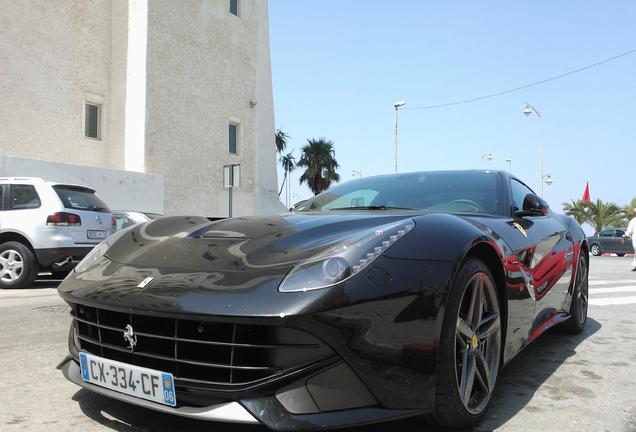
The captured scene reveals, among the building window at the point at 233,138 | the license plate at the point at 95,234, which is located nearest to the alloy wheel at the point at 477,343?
the license plate at the point at 95,234

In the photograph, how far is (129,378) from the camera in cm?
206

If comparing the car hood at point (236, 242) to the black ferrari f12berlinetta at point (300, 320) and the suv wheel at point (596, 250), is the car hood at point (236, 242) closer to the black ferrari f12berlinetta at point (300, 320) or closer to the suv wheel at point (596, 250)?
the black ferrari f12berlinetta at point (300, 320)

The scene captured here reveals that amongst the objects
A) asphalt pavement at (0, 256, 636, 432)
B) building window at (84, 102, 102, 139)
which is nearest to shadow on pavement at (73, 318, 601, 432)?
asphalt pavement at (0, 256, 636, 432)

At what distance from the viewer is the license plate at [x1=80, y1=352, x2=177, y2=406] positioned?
1.96 meters

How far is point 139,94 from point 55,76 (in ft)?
7.83

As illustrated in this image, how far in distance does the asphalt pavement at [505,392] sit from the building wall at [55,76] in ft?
39.7

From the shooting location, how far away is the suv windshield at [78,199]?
25.9ft

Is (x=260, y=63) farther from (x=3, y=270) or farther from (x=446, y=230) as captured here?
(x=446, y=230)

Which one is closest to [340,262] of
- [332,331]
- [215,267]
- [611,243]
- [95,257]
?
[332,331]

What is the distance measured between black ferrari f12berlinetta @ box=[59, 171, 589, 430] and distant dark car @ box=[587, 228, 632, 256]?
27.5 metres

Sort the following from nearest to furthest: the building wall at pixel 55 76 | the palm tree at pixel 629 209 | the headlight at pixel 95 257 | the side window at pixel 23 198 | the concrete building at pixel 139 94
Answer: the headlight at pixel 95 257, the side window at pixel 23 198, the building wall at pixel 55 76, the concrete building at pixel 139 94, the palm tree at pixel 629 209

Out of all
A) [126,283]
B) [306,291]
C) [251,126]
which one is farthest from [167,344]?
[251,126]

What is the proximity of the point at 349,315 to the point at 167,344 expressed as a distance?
0.70 metres

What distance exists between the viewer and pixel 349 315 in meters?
1.90
